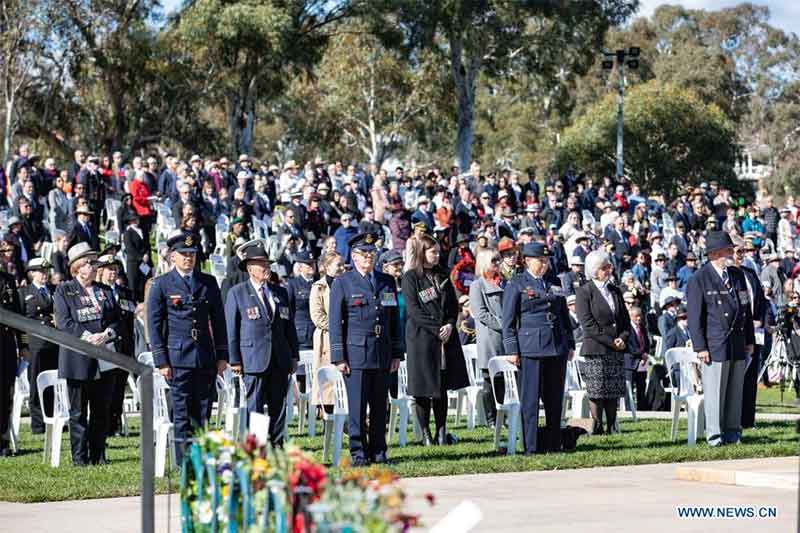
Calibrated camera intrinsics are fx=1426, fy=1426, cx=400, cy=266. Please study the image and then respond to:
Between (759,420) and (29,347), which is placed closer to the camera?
(29,347)

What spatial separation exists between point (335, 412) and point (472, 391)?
333 cm

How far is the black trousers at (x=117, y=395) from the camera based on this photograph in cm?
1232

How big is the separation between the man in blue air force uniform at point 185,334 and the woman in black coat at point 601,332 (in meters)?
3.97

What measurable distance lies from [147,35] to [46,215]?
853 inches

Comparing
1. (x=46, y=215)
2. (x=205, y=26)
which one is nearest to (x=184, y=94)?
(x=205, y=26)

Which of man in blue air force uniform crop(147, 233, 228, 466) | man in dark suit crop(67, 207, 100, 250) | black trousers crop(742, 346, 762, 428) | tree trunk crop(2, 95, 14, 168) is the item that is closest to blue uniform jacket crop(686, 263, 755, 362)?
black trousers crop(742, 346, 762, 428)

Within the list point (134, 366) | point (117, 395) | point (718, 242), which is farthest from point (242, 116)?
point (134, 366)

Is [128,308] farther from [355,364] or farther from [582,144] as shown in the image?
[582,144]

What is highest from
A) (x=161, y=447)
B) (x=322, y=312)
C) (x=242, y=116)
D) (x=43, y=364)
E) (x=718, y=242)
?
(x=242, y=116)

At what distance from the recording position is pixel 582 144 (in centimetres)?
5084

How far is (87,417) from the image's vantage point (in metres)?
12.1

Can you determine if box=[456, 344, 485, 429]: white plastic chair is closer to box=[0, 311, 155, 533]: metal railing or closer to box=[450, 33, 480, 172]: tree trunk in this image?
box=[0, 311, 155, 533]: metal railing

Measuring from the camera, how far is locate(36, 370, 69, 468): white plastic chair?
11.8m

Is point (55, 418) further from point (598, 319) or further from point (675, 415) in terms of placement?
point (675, 415)
